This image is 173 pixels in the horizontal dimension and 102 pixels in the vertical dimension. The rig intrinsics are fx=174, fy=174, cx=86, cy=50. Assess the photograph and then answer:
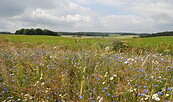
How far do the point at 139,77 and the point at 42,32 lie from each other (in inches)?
2931

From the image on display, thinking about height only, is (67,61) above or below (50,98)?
above

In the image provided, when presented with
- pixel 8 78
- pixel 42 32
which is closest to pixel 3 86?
pixel 8 78

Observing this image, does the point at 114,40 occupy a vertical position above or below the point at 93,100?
above

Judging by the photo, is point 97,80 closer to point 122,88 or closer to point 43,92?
point 122,88

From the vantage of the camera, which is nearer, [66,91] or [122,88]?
[122,88]

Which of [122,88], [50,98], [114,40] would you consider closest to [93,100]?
[122,88]

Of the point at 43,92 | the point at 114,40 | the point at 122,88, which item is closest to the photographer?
the point at 122,88

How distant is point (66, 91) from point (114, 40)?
8.87m

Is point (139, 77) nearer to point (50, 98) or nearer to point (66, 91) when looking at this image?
point (66, 91)

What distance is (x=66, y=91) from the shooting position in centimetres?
388

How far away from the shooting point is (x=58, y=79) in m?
4.42

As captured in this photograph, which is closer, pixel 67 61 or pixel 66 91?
pixel 66 91

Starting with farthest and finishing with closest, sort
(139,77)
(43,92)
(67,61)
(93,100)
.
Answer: (67,61) < (139,77) < (43,92) < (93,100)

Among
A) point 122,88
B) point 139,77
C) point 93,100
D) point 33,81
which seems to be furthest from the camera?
point 33,81
